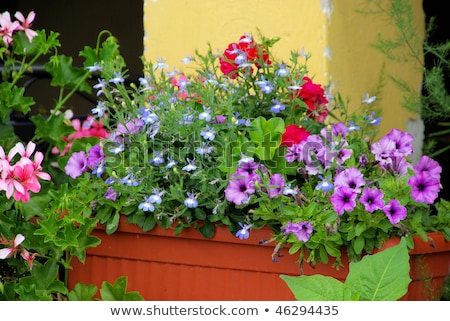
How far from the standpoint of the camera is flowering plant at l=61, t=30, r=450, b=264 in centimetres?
→ 175

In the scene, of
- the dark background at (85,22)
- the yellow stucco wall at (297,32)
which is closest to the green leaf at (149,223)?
the yellow stucco wall at (297,32)

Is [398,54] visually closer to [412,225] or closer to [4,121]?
[412,225]

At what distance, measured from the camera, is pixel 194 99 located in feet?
6.70

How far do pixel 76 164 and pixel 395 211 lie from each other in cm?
82

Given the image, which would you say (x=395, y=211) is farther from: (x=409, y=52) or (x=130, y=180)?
(x=409, y=52)

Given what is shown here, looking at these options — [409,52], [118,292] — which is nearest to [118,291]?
[118,292]

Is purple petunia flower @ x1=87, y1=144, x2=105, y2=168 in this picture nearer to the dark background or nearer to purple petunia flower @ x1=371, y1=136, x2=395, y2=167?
purple petunia flower @ x1=371, y1=136, x2=395, y2=167

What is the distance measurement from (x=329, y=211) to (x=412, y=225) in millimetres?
204

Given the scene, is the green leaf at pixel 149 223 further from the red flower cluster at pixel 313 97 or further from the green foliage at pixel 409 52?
the green foliage at pixel 409 52

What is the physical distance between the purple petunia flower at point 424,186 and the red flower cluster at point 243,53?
1.66 ft

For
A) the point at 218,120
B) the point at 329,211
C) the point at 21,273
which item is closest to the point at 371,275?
the point at 329,211

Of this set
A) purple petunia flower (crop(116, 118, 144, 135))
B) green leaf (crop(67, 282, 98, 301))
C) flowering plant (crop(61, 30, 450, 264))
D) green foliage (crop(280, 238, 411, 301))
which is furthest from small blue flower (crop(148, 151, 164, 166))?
green foliage (crop(280, 238, 411, 301))

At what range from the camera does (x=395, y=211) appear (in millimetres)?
1710

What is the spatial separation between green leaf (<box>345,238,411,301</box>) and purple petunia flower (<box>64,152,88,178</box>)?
109 cm
